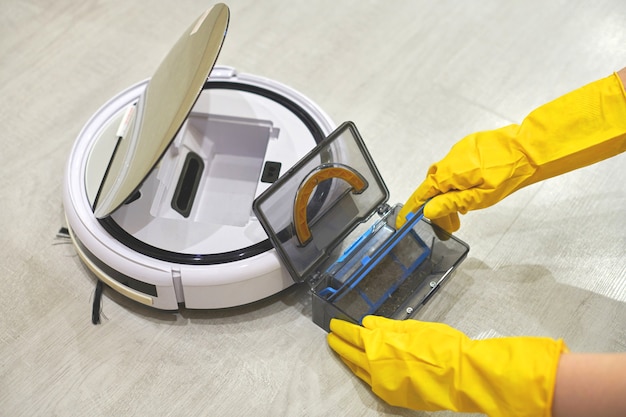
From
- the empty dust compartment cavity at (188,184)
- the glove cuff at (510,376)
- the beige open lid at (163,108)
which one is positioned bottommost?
the empty dust compartment cavity at (188,184)

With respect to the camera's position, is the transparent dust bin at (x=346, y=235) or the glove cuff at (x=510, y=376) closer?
the glove cuff at (x=510, y=376)

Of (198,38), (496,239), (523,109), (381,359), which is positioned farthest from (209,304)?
(523,109)

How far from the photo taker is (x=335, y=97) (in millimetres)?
1576

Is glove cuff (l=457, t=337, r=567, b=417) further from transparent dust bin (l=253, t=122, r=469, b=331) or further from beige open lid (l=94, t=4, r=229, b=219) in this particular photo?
beige open lid (l=94, t=4, r=229, b=219)

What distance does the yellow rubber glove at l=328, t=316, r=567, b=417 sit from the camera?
0.93m

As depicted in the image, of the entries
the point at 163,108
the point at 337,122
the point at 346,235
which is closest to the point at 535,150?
the point at 346,235

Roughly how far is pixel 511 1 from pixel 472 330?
0.95 m

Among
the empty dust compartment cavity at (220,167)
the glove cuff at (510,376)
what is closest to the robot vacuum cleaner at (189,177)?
the empty dust compartment cavity at (220,167)

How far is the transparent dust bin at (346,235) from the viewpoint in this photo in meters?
1.13

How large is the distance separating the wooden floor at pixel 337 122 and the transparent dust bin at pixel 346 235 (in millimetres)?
72

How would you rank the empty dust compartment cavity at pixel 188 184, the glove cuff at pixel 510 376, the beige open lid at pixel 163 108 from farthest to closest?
the empty dust compartment cavity at pixel 188 184 < the beige open lid at pixel 163 108 < the glove cuff at pixel 510 376

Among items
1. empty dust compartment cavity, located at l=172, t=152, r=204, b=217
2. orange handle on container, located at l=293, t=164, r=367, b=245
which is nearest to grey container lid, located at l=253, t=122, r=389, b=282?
orange handle on container, located at l=293, t=164, r=367, b=245

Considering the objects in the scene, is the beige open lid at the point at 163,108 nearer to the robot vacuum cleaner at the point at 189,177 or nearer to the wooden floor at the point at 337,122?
the robot vacuum cleaner at the point at 189,177

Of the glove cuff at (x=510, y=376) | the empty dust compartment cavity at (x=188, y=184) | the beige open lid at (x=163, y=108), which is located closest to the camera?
the glove cuff at (x=510, y=376)
